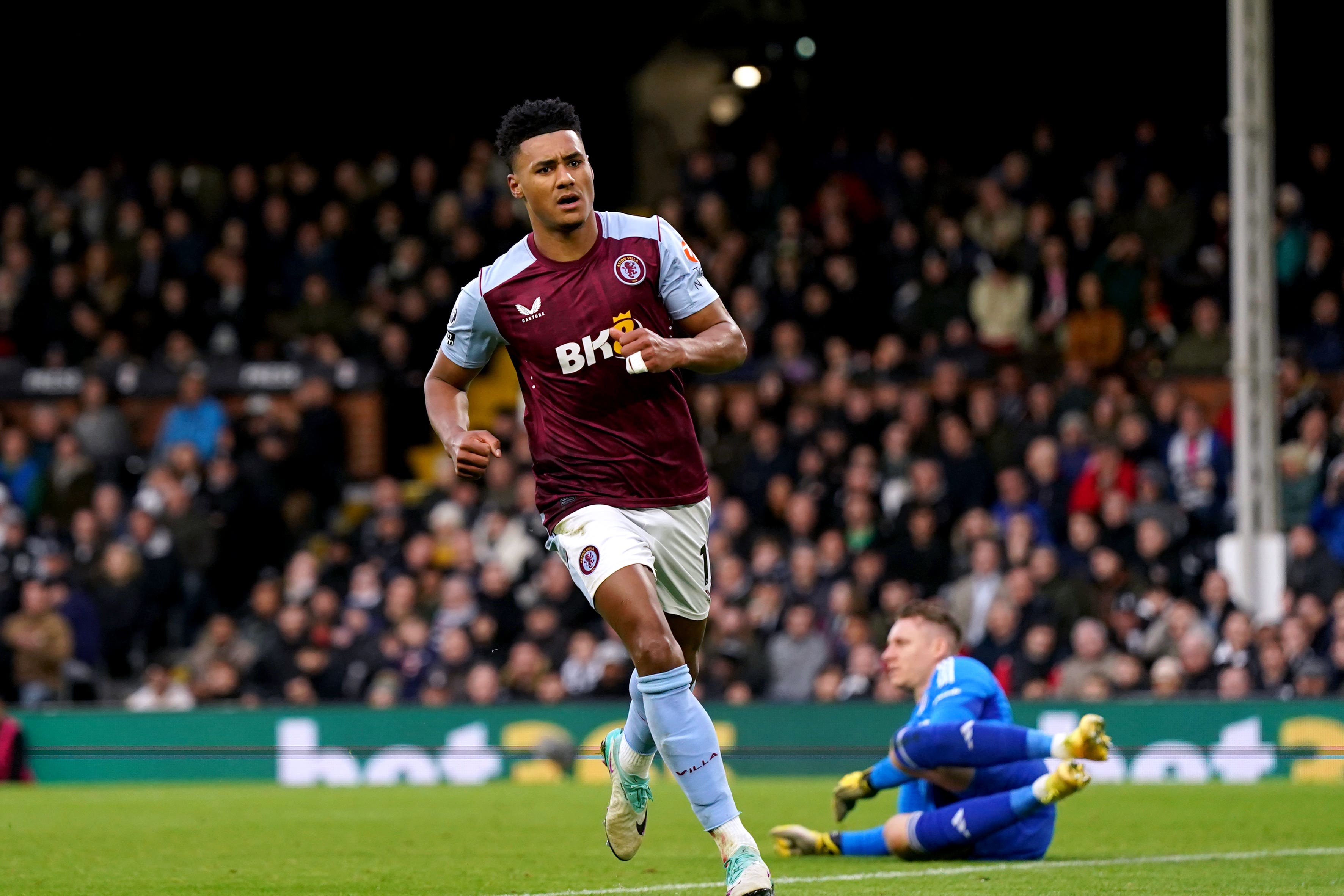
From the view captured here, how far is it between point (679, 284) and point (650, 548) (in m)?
0.92

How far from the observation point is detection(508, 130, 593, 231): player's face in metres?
6.82

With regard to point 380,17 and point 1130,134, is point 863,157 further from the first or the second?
point 380,17

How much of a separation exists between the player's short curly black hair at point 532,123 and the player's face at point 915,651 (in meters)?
2.84

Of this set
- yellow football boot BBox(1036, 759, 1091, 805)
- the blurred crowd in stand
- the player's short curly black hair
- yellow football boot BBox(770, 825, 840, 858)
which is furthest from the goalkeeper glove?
the blurred crowd in stand

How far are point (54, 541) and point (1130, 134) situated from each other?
12221 millimetres

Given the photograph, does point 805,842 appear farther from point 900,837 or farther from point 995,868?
point 995,868

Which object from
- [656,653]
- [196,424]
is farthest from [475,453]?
[196,424]

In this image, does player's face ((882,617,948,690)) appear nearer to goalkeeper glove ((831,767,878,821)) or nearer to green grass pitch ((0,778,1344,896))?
goalkeeper glove ((831,767,878,821))

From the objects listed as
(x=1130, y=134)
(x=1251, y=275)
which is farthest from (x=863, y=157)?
(x=1251, y=275)

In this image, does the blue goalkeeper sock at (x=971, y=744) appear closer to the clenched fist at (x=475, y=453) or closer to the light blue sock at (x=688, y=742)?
the light blue sock at (x=688, y=742)

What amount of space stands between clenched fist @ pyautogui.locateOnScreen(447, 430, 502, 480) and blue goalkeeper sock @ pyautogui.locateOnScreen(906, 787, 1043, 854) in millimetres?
2809

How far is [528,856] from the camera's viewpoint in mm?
8992

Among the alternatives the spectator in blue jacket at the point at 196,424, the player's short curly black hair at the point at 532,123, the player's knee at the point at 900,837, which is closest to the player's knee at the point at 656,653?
the player's short curly black hair at the point at 532,123

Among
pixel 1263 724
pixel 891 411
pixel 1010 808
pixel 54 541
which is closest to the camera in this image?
pixel 1010 808
